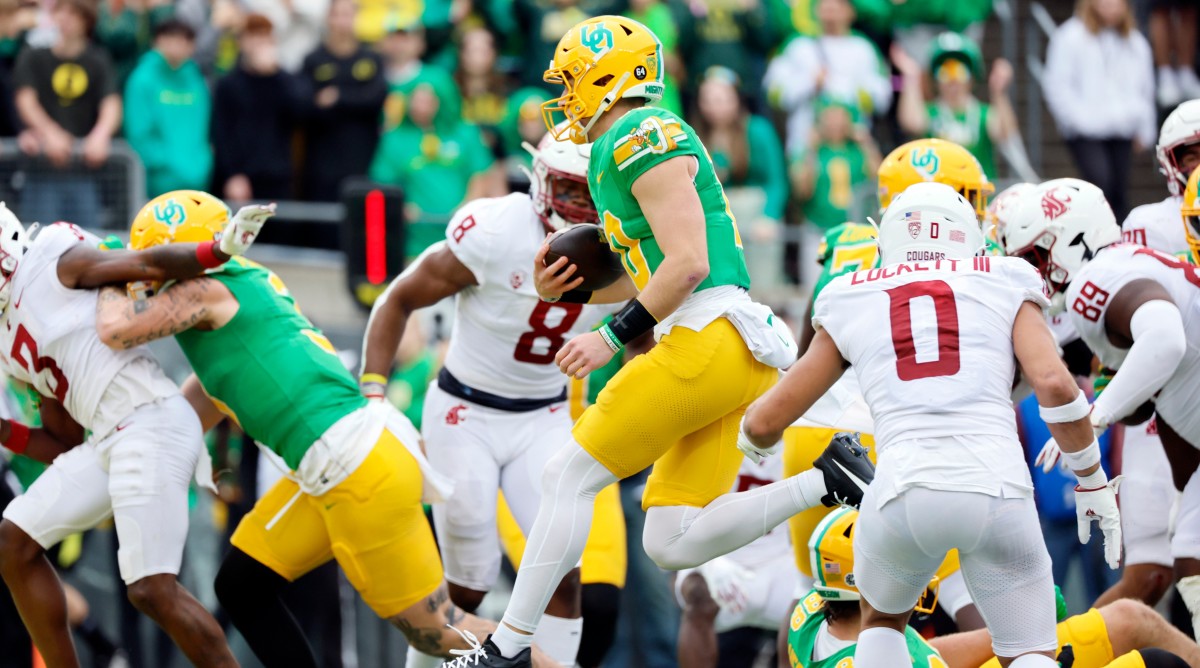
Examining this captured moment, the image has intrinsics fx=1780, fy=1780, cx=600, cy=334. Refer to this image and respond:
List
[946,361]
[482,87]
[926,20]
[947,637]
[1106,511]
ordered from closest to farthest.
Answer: [946,361], [1106,511], [947,637], [482,87], [926,20]

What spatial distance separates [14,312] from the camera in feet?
22.4

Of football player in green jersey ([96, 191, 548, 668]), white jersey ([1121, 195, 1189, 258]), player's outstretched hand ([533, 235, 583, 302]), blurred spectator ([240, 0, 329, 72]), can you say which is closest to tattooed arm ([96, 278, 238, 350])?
football player in green jersey ([96, 191, 548, 668])

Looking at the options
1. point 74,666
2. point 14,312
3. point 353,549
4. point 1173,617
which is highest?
point 14,312

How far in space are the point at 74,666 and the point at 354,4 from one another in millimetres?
5948

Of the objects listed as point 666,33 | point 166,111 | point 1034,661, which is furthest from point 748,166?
point 1034,661

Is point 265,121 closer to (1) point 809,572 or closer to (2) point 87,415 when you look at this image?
(2) point 87,415

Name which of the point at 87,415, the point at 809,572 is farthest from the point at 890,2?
the point at 87,415

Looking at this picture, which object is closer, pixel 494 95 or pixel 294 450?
pixel 294 450

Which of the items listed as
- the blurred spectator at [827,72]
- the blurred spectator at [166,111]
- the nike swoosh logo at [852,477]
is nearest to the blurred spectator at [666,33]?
the blurred spectator at [827,72]

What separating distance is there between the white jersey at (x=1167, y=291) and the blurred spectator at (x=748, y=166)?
4650 mm

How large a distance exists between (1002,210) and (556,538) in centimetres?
230

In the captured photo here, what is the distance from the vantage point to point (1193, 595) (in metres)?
6.46

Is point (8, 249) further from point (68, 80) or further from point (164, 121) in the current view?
point (164, 121)

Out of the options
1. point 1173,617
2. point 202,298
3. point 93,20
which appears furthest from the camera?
point 93,20
